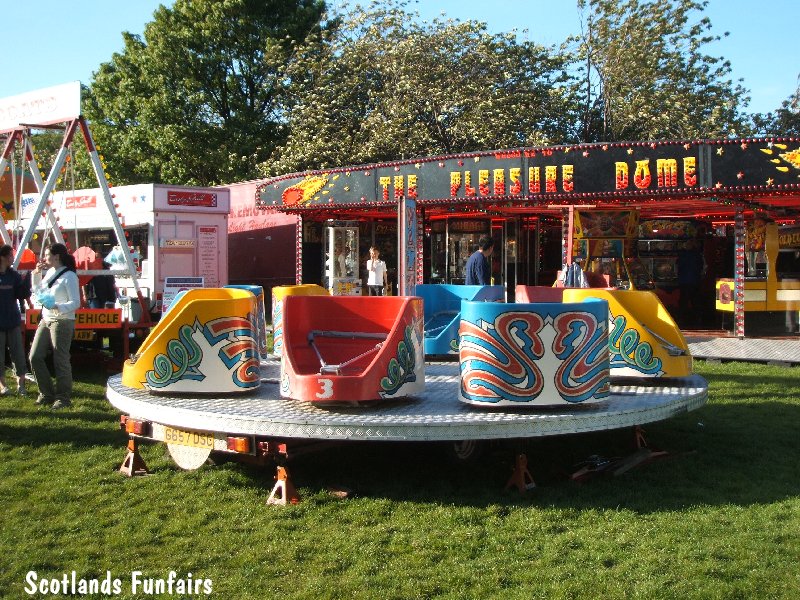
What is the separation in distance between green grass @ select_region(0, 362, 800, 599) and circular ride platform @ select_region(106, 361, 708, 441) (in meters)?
0.51

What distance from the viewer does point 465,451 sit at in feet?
22.0

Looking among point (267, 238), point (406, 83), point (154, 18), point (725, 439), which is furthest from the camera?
point (154, 18)

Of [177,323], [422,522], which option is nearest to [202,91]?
[177,323]

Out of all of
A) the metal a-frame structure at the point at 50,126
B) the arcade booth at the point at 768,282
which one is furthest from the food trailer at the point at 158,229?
the arcade booth at the point at 768,282

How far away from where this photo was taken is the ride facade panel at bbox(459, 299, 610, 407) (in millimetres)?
6160

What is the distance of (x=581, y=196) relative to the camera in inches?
629

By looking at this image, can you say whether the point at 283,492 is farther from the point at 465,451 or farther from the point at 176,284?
the point at 176,284

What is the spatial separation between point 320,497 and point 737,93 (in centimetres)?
2790

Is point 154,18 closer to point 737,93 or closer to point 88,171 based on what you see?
point 88,171

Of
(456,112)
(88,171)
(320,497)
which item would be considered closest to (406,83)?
(456,112)

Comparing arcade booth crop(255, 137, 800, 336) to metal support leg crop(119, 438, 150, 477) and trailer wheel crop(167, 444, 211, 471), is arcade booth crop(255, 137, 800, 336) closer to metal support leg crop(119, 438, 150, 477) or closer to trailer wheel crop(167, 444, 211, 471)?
metal support leg crop(119, 438, 150, 477)

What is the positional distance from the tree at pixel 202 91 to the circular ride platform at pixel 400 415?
25462mm

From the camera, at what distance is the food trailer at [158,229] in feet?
54.0

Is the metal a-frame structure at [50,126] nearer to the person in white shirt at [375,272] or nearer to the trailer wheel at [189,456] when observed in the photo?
the trailer wheel at [189,456]
